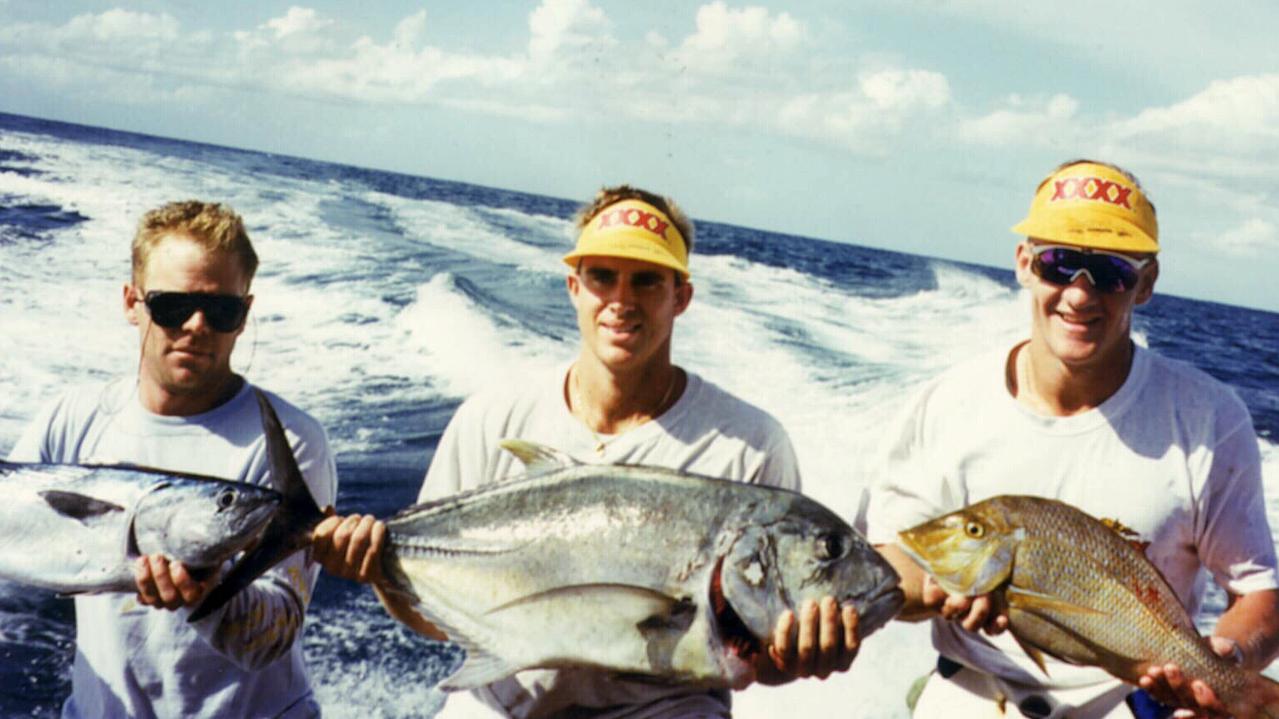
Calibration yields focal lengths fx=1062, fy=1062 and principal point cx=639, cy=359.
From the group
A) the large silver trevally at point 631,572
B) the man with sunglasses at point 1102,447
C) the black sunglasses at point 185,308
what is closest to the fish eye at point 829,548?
the large silver trevally at point 631,572

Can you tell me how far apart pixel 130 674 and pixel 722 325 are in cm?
1330

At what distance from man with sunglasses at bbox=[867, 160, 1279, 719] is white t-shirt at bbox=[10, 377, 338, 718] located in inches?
70.1

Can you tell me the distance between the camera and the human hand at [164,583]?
2.65 metres

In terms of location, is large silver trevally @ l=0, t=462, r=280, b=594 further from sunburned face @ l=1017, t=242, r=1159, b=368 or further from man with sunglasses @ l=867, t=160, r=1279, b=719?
sunburned face @ l=1017, t=242, r=1159, b=368

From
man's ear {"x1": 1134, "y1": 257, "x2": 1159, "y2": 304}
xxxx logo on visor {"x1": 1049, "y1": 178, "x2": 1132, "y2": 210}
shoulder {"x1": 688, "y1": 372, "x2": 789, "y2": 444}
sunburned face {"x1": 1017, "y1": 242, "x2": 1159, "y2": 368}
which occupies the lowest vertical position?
shoulder {"x1": 688, "y1": 372, "x2": 789, "y2": 444}

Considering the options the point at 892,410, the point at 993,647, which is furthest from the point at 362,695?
the point at 892,410

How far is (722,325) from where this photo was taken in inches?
631

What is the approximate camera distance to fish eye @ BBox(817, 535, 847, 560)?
255cm

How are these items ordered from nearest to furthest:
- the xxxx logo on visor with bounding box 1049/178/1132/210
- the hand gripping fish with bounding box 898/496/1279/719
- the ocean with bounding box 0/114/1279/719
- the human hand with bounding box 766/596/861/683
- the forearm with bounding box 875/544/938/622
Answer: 1. the human hand with bounding box 766/596/861/683
2. the hand gripping fish with bounding box 898/496/1279/719
3. the forearm with bounding box 875/544/938/622
4. the xxxx logo on visor with bounding box 1049/178/1132/210
5. the ocean with bounding box 0/114/1279/719

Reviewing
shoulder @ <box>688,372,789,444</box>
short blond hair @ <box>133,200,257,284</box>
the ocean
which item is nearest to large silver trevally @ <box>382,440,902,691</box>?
shoulder @ <box>688,372,789,444</box>

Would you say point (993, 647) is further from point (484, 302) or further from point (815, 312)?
point (815, 312)

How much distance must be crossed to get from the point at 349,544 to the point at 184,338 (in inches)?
36.3

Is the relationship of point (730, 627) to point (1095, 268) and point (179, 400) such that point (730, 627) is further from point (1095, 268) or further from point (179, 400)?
point (179, 400)

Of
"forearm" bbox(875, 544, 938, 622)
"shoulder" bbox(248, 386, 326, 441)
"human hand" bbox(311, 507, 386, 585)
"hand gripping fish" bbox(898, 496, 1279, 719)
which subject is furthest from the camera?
"shoulder" bbox(248, 386, 326, 441)
